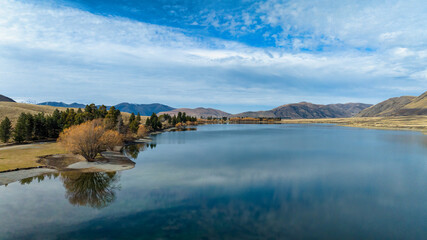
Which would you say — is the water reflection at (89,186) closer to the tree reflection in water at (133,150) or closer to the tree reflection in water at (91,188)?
the tree reflection in water at (91,188)

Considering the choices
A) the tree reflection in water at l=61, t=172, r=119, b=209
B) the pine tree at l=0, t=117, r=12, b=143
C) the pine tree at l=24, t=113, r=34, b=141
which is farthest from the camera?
the pine tree at l=24, t=113, r=34, b=141

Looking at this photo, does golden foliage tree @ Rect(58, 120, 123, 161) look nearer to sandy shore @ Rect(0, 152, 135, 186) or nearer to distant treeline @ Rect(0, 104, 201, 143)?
sandy shore @ Rect(0, 152, 135, 186)

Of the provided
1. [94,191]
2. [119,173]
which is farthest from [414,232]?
[119,173]

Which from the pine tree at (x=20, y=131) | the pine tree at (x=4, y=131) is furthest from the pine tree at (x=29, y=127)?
the pine tree at (x=4, y=131)

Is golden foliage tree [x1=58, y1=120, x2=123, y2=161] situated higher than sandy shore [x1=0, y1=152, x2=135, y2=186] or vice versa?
golden foliage tree [x1=58, y1=120, x2=123, y2=161]

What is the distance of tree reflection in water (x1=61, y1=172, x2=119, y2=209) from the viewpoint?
82.3 feet

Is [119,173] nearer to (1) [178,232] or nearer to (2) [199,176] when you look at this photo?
(2) [199,176]

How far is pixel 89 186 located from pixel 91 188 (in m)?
1.01

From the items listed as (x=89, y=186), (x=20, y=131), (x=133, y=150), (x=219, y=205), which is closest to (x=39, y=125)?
(x=20, y=131)

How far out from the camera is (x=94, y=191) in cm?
2831

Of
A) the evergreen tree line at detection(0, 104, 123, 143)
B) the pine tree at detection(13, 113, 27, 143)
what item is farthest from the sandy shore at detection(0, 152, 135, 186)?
the pine tree at detection(13, 113, 27, 143)

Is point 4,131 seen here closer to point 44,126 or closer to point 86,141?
point 44,126

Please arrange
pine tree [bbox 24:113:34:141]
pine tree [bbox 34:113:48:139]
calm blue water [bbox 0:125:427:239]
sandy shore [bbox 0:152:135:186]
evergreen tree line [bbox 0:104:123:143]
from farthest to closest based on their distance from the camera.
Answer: pine tree [bbox 34:113:48:139] → pine tree [bbox 24:113:34:141] → evergreen tree line [bbox 0:104:123:143] → sandy shore [bbox 0:152:135:186] → calm blue water [bbox 0:125:427:239]

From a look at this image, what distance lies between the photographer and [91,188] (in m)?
29.4
